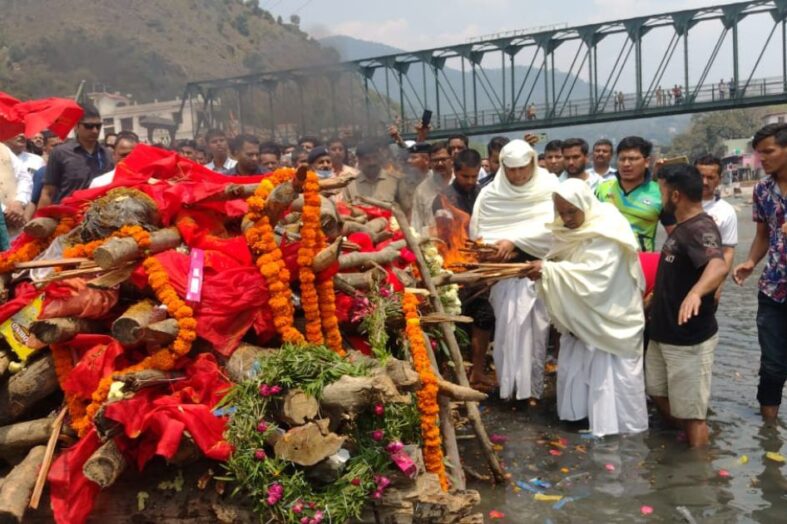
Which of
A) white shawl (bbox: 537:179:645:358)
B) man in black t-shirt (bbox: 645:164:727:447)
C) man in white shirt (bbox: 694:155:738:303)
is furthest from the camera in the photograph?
man in white shirt (bbox: 694:155:738:303)

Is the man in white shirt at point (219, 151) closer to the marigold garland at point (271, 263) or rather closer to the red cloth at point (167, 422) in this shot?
the marigold garland at point (271, 263)

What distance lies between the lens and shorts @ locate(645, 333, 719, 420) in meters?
5.09

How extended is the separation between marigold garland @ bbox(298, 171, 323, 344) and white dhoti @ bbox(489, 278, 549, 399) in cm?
278

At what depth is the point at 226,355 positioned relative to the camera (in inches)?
143

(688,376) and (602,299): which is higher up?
(602,299)

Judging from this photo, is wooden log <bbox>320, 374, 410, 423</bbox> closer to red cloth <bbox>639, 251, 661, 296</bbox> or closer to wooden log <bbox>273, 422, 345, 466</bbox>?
wooden log <bbox>273, 422, 345, 466</bbox>

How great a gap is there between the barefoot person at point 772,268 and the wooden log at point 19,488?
198 inches

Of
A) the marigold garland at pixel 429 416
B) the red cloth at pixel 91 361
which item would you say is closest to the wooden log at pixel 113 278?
the red cloth at pixel 91 361

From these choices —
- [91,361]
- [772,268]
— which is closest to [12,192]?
[91,361]

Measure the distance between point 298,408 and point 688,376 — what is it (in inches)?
129

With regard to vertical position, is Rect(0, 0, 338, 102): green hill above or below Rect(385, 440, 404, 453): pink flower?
above

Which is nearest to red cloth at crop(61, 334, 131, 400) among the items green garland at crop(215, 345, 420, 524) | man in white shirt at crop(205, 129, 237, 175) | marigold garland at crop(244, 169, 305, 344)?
green garland at crop(215, 345, 420, 524)

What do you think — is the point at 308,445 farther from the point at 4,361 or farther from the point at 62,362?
the point at 4,361

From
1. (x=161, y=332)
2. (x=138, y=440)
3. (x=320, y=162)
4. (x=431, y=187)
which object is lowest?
(x=138, y=440)
